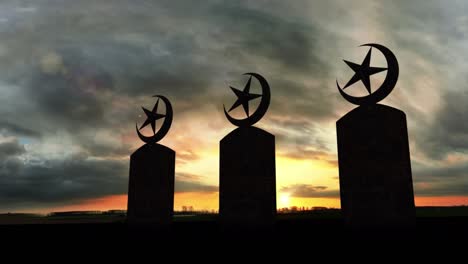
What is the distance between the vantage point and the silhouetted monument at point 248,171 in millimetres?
16203

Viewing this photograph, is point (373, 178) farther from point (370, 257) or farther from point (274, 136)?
point (274, 136)

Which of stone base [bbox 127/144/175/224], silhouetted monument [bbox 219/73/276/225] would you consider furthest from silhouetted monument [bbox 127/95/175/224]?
silhouetted monument [bbox 219/73/276/225]

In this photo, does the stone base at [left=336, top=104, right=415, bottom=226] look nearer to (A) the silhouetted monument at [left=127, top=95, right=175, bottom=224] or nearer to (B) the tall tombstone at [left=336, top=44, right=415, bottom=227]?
(B) the tall tombstone at [left=336, top=44, right=415, bottom=227]

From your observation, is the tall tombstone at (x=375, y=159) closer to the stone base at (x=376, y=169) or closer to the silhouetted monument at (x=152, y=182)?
the stone base at (x=376, y=169)

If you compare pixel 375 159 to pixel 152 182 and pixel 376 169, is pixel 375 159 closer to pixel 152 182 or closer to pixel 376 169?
pixel 376 169

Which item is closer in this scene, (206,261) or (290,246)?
(206,261)

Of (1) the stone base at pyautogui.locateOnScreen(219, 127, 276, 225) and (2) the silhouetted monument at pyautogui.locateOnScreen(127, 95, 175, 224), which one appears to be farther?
(2) the silhouetted monument at pyautogui.locateOnScreen(127, 95, 175, 224)

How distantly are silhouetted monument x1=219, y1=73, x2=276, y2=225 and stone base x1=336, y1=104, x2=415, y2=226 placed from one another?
3.20 metres

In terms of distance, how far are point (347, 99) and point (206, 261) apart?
8612 mm

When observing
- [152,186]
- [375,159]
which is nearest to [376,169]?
[375,159]

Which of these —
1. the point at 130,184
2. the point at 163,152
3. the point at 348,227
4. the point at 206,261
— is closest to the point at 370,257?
the point at 348,227

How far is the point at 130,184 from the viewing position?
20688 millimetres

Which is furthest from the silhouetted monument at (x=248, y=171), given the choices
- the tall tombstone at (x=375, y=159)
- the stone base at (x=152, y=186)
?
the stone base at (x=152, y=186)

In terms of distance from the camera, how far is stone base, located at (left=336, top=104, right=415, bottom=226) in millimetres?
13756
